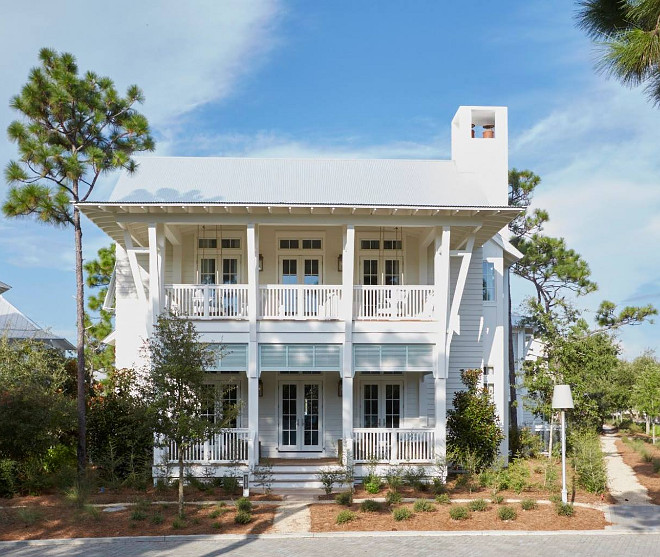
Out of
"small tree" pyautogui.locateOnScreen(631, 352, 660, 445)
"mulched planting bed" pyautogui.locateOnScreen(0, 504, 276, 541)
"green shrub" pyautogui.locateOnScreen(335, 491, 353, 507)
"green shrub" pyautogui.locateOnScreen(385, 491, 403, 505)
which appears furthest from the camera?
"small tree" pyautogui.locateOnScreen(631, 352, 660, 445)

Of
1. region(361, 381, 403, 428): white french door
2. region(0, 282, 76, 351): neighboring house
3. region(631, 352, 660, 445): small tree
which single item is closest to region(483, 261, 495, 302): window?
region(361, 381, 403, 428): white french door

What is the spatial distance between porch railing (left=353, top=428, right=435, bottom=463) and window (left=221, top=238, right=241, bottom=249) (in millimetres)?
6411

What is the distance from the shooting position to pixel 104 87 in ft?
65.2

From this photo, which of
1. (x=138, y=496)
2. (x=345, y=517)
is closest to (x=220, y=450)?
(x=138, y=496)

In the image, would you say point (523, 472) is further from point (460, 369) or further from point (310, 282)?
point (310, 282)

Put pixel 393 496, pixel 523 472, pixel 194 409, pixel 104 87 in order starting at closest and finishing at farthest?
pixel 194 409 → pixel 393 496 → pixel 523 472 → pixel 104 87

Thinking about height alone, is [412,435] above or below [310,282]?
below

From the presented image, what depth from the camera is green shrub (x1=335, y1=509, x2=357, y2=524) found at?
47.0ft

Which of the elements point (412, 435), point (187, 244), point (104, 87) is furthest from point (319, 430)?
point (104, 87)

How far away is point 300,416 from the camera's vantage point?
21047 mm

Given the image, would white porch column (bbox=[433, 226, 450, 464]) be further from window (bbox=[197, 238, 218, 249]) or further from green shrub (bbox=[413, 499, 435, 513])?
window (bbox=[197, 238, 218, 249])

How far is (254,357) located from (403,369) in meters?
3.81

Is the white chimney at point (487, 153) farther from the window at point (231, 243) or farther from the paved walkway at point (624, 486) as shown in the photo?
the paved walkway at point (624, 486)

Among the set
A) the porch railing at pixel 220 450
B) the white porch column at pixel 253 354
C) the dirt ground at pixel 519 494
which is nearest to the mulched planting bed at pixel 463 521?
the dirt ground at pixel 519 494
